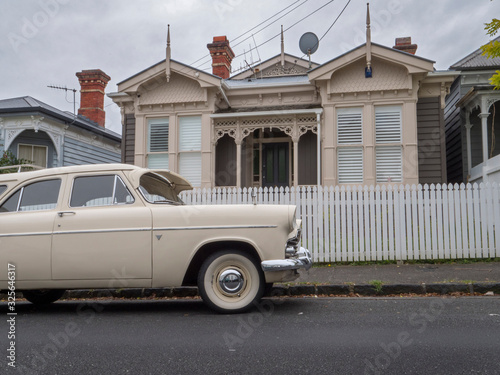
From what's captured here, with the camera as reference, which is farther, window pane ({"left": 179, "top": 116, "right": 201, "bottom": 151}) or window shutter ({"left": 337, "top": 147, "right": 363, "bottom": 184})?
window pane ({"left": 179, "top": 116, "right": 201, "bottom": 151})

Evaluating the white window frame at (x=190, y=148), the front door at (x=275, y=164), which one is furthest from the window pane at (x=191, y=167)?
the front door at (x=275, y=164)

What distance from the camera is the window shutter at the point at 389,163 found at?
1380 cm

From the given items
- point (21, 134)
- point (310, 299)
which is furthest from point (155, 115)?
point (310, 299)

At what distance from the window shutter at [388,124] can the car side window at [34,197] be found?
33.0ft

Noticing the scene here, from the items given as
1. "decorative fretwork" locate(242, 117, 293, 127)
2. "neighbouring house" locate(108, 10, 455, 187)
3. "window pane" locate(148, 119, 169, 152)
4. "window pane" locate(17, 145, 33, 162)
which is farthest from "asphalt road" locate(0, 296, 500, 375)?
"window pane" locate(17, 145, 33, 162)

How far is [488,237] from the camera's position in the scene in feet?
31.2

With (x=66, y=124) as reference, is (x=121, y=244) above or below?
below

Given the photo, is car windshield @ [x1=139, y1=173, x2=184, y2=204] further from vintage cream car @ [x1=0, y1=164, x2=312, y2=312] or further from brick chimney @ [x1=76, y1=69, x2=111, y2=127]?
brick chimney @ [x1=76, y1=69, x2=111, y2=127]

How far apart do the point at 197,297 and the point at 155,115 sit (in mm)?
9058

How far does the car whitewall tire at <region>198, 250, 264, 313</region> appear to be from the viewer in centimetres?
554

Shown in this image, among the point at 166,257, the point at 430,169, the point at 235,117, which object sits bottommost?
the point at 166,257

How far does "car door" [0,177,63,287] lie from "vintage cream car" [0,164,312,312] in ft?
0.04

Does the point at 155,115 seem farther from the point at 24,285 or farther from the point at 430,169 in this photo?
the point at 24,285

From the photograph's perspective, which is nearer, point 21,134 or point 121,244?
point 121,244
